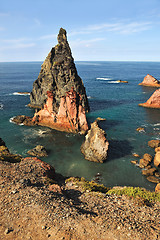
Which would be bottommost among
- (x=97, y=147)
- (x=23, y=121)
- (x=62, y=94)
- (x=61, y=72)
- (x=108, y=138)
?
A: (x=108, y=138)

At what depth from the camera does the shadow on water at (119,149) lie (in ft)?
143

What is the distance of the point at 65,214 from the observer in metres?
15.1

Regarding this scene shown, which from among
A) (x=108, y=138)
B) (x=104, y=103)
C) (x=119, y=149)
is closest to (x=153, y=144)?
(x=119, y=149)

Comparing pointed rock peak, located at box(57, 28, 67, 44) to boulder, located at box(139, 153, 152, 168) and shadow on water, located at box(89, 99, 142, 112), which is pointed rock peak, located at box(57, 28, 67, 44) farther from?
boulder, located at box(139, 153, 152, 168)

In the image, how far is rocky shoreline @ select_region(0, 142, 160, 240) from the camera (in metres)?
13.6

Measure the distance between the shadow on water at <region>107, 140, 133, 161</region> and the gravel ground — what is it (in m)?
22.8

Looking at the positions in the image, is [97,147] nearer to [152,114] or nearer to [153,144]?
[153,144]

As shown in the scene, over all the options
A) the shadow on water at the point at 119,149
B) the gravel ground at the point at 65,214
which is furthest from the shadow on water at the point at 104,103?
the gravel ground at the point at 65,214

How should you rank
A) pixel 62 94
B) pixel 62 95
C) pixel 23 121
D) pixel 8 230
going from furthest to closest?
1. pixel 62 94
2. pixel 23 121
3. pixel 62 95
4. pixel 8 230

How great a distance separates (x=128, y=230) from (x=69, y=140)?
39047 millimetres

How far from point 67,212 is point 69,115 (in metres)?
44.1

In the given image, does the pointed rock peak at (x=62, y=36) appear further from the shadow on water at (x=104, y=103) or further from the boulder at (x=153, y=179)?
the boulder at (x=153, y=179)

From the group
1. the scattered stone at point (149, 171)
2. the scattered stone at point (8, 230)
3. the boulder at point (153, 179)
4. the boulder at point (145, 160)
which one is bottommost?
the boulder at point (153, 179)

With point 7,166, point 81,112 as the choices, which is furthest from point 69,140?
point 7,166
